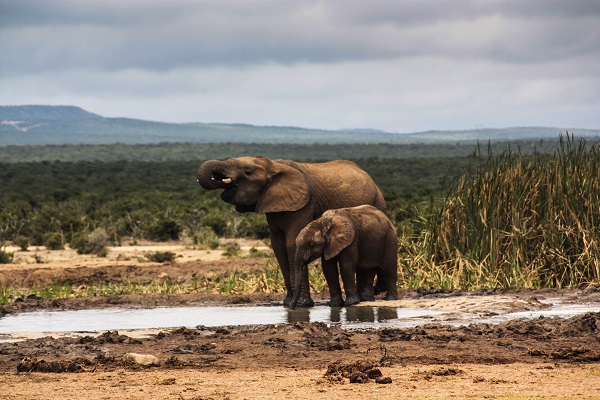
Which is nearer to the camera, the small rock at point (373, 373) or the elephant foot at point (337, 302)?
the small rock at point (373, 373)

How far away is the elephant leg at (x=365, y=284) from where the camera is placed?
579 inches

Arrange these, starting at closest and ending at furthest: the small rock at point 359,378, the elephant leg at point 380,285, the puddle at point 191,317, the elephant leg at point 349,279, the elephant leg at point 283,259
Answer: the small rock at point 359,378 → the puddle at point 191,317 → the elephant leg at point 349,279 → the elephant leg at point 283,259 → the elephant leg at point 380,285

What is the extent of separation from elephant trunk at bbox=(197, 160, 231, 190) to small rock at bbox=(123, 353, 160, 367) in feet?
15.2

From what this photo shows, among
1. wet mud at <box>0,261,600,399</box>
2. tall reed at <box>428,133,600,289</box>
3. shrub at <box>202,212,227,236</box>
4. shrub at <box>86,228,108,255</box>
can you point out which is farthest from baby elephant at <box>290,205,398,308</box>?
shrub at <box>202,212,227,236</box>

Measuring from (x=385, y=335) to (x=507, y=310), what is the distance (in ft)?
8.92

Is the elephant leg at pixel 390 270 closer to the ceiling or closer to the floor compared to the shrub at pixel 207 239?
closer to the ceiling

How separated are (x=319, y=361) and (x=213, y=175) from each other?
5127mm

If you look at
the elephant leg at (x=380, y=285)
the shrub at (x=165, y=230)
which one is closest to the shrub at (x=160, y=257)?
the shrub at (x=165, y=230)

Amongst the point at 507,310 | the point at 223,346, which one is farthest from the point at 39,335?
the point at 507,310

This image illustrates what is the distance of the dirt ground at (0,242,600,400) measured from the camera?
8.24 m

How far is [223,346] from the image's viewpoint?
1056 centimetres

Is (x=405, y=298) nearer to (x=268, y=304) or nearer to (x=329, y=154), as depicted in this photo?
(x=268, y=304)

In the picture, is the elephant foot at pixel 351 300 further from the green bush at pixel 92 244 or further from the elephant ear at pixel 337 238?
the green bush at pixel 92 244

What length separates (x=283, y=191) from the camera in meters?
14.4
